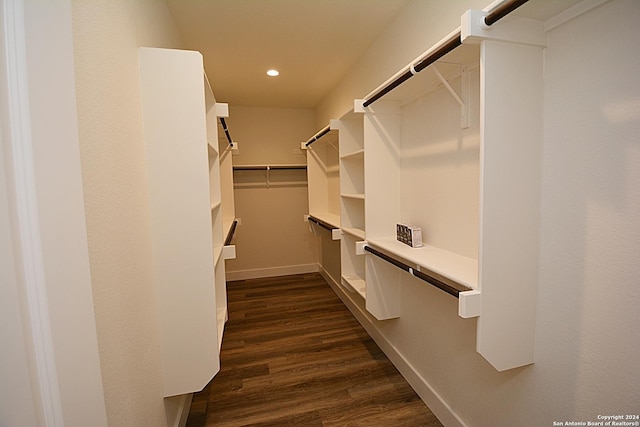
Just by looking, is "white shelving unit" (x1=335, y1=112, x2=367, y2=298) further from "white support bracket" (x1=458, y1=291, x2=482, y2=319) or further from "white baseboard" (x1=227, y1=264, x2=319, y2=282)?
"white baseboard" (x1=227, y1=264, x2=319, y2=282)

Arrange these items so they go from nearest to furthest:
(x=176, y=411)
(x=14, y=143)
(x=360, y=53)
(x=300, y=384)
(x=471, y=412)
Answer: (x=14, y=143), (x=471, y=412), (x=176, y=411), (x=300, y=384), (x=360, y=53)

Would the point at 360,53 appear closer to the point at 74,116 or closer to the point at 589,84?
the point at 589,84

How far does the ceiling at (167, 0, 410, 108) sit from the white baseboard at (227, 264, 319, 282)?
2.58m

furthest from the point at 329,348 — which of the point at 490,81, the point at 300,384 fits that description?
the point at 490,81

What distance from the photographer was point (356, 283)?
2.47 metres

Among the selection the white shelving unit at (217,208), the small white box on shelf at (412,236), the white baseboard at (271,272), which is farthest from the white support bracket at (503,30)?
the white baseboard at (271,272)

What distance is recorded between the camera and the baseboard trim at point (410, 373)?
1.68 m

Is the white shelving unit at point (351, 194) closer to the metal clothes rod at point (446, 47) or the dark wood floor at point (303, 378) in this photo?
the dark wood floor at point (303, 378)

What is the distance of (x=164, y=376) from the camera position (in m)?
1.40

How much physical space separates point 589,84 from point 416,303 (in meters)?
1.45

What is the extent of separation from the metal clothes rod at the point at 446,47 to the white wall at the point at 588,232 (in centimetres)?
30

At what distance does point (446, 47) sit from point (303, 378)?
222cm

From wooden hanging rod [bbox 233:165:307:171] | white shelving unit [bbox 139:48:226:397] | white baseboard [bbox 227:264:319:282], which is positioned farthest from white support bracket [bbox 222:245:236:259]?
white baseboard [bbox 227:264:319:282]

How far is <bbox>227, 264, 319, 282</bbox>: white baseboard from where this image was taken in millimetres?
4371
